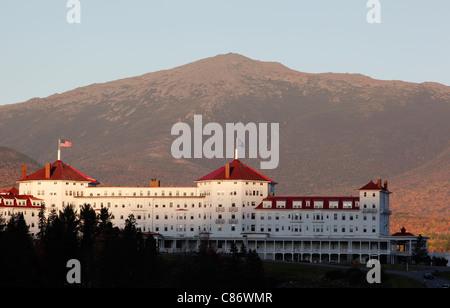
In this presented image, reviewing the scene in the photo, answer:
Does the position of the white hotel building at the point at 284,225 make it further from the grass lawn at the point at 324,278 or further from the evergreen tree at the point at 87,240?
the evergreen tree at the point at 87,240

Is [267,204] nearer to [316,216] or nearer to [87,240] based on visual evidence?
Result: [316,216]

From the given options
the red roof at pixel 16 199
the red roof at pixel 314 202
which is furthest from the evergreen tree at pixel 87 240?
the red roof at pixel 314 202

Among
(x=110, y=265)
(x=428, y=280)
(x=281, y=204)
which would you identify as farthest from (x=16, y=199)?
(x=428, y=280)

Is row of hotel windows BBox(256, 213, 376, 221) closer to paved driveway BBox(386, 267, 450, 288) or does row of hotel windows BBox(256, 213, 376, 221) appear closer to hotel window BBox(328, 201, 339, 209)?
hotel window BBox(328, 201, 339, 209)

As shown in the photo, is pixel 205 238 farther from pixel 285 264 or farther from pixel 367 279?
pixel 367 279

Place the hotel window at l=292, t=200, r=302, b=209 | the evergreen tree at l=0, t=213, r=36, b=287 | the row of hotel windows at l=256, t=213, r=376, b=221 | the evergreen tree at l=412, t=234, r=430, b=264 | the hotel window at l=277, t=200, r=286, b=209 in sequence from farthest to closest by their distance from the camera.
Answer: the hotel window at l=277, t=200, r=286, b=209
the hotel window at l=292, t=200, r=302, b=209
the row of hotel windows at l=256, t=213, r=376, b=221
the evergreen tree at l=412, t=234, r=430, b=264
the evergreen tree at l=0, t=213, r=36, b=287

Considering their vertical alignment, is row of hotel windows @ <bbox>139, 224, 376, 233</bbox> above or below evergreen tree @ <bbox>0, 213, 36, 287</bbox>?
above

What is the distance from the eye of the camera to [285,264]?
559 feet

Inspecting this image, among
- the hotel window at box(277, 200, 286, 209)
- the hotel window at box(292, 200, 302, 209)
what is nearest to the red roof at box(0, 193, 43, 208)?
the hotel window at box(277, 200, 286, 209)

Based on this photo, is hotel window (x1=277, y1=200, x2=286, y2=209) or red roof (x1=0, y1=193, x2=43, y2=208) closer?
red roof (x1=0, y1=193, x2=43, y2=208)

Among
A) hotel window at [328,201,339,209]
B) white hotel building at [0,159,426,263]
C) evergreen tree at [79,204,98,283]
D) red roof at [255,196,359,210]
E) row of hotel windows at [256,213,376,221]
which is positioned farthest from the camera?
hotel window at [328,201,339,209]
